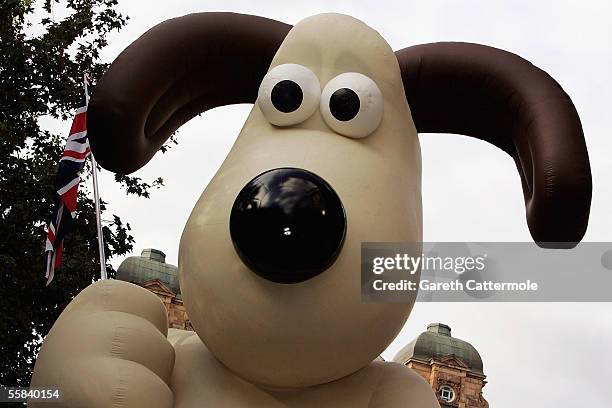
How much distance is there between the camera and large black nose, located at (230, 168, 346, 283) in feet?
11.4

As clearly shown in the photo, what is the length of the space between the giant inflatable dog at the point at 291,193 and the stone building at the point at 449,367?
8.91 meters

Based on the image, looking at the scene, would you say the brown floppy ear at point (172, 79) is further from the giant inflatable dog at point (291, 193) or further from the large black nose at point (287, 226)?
the large black nose at point (287, 226)

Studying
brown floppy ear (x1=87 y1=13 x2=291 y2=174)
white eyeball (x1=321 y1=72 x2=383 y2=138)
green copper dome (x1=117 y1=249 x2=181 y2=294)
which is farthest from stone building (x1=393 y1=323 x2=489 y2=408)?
white eyeball (x1=321 y1=72 x2=383 y2=138)

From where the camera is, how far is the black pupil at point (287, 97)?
4277mm

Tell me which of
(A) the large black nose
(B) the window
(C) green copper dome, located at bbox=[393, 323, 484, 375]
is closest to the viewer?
(A) the large black nose

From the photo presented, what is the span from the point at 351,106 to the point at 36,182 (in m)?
7.32

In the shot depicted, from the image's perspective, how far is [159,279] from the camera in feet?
37.4

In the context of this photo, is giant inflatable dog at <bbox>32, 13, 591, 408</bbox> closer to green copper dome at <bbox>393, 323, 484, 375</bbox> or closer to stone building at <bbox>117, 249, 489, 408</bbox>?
stone building at <bbox>117, 249, 489, 408</bbox>

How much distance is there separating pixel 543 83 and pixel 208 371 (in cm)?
243

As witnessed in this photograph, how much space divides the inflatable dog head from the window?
9.05m

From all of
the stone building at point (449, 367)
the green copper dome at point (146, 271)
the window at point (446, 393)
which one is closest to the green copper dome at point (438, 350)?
the stone building at point (449, 367)

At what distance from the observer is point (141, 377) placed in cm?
383

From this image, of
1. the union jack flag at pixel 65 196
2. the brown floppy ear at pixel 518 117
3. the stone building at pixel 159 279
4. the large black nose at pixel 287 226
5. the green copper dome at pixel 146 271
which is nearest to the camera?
the large black nose at pixel 287 226

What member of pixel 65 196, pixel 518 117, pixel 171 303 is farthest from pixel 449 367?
pixel 518 117
